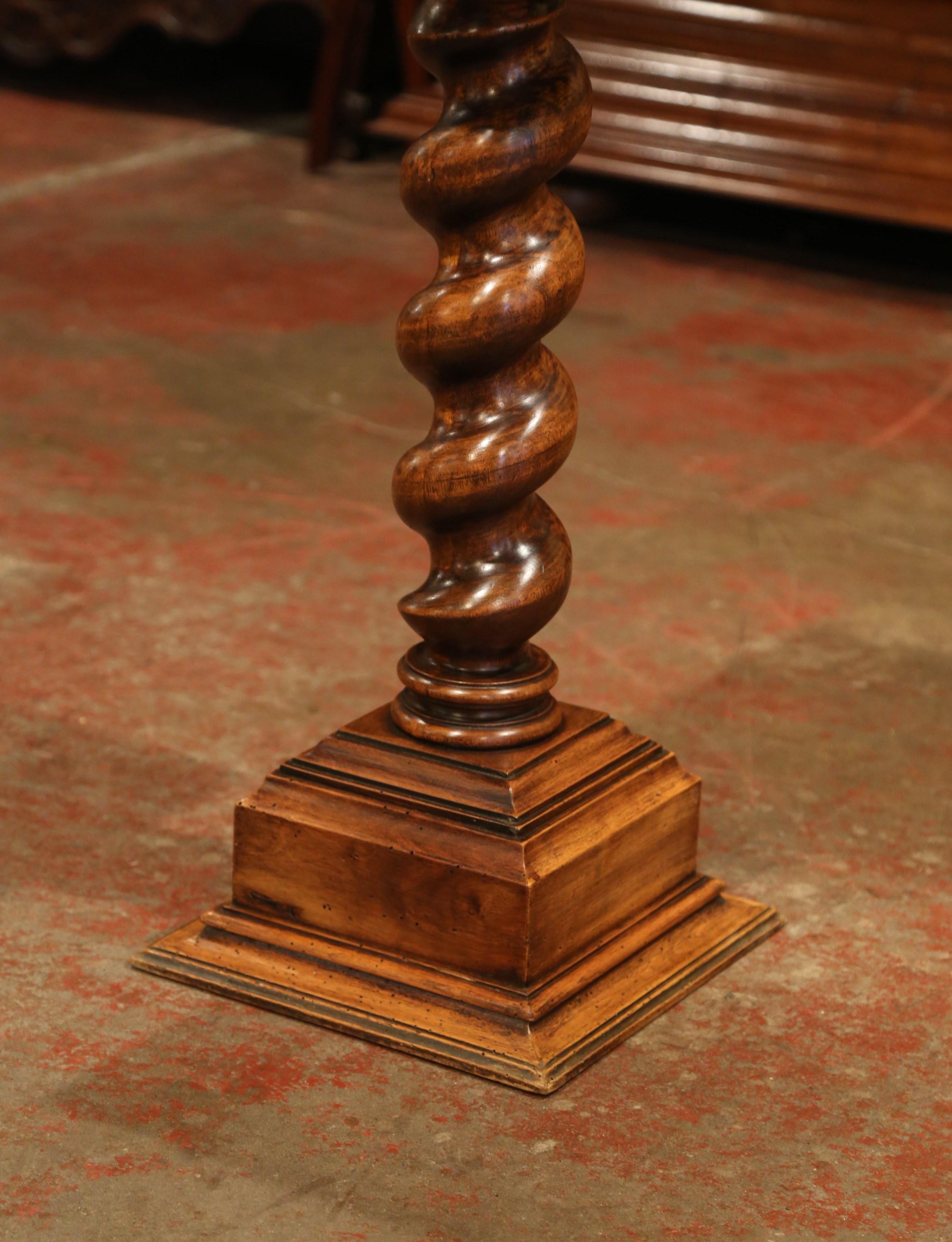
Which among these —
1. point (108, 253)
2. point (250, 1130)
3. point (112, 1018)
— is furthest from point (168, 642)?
point (108, 253)

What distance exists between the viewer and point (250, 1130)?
1.80 metres

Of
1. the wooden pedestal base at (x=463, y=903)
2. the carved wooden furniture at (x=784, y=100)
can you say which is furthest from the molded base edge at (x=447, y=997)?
the carved wooden furniture at (x=784, y=100)

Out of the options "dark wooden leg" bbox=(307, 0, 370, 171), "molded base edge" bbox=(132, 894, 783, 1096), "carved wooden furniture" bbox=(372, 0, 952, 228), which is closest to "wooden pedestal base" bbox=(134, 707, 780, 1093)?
"molded base edge" bbox=(132, 894, 783, 1096)

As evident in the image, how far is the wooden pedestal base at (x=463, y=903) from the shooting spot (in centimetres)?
193

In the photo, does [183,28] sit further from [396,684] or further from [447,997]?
[447,997]

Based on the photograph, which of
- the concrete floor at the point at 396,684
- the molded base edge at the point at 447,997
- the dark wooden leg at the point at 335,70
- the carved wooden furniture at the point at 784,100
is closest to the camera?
the concrete floor at the point at 396,684

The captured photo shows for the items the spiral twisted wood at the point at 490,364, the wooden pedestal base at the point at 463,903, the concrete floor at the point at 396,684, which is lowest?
the concrete floor at the point at 396,684

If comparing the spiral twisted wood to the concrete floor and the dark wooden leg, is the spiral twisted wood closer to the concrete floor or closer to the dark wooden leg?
the concrete floor

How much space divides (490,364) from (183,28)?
221 inches

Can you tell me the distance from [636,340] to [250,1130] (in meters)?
3.42

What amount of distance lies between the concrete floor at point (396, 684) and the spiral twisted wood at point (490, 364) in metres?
0.41

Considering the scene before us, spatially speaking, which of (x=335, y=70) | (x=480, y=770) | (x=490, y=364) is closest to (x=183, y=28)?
(x=335, y=70)

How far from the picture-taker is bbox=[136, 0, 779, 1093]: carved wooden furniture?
1849 mm

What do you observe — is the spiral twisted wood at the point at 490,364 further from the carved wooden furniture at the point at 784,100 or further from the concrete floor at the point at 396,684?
the carved wooden furniture at the point at 784,100
